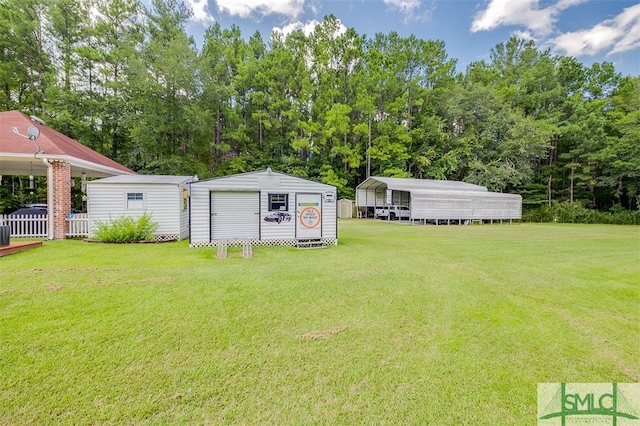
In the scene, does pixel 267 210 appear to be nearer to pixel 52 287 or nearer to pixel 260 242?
pixel 260 242

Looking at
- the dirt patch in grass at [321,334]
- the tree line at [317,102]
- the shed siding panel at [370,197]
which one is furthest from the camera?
the shed siding panel at [370,197]

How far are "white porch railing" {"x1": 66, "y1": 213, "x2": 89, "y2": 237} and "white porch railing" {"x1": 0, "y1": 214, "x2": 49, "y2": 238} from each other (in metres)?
0.70

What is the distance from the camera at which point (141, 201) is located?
10.3 metres

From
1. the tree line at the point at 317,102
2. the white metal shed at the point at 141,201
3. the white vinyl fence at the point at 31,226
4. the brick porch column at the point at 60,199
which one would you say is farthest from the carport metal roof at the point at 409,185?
the brick porch column at the point at 60,199

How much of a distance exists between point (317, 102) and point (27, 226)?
915 inches

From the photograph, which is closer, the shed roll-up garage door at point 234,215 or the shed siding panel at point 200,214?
the shed siding panel at point 200,214

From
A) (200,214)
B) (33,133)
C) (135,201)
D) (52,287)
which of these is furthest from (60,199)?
(52,287)

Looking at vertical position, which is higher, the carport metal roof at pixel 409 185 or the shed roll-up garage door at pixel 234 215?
the carport metal roof at pixel 409 185

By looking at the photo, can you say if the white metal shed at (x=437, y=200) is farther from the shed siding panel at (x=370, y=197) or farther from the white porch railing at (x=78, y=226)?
the white porch railing at (x=78, y=226)

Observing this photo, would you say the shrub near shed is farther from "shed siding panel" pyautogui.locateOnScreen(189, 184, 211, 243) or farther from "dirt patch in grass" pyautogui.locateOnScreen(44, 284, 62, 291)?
"dirt patch in grass" pyautogui.locateOnScreen(44, 284, 62, 291)

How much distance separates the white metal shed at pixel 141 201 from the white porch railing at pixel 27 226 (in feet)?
6.09

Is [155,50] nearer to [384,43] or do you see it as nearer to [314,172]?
[314,172]

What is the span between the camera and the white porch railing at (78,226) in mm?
10156

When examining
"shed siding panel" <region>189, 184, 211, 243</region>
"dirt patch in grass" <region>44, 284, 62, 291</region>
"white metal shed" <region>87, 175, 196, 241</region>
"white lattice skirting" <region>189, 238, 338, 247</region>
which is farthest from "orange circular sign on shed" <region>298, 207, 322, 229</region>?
"dirt patch in grass" <region>44, 284, 62, 291</region>
